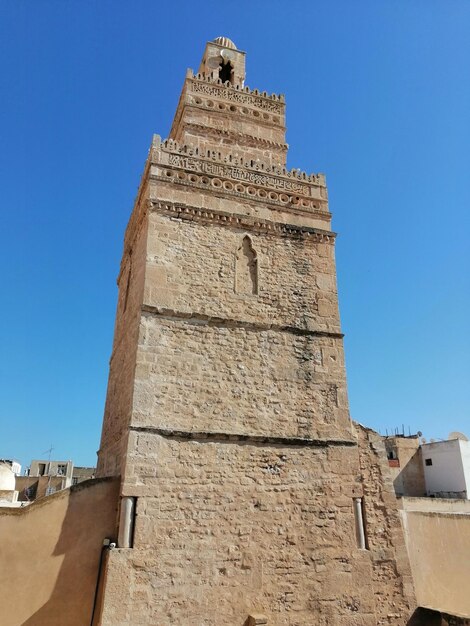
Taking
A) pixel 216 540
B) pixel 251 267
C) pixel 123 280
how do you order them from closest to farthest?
1. pixel 216 540
2. pixel 251 267
3. pixel 123 280

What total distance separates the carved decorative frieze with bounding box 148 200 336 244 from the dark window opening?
537cm

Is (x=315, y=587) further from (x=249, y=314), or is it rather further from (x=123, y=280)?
(x=123, y=280)

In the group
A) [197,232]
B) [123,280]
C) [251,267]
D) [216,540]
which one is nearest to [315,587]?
[216,540]

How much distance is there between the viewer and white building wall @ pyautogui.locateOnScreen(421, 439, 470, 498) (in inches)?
964

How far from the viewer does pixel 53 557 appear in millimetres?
6422

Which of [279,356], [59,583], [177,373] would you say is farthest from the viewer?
[279,356]

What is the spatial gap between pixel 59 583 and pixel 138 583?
1.04 meters

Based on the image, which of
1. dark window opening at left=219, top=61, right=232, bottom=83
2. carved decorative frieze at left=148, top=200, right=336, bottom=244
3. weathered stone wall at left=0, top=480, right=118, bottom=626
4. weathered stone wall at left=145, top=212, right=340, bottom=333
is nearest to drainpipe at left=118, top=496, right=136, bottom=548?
weathered stone wall at left=0, top=480, right=118, bottom=626

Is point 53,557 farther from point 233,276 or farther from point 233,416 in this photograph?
point 233,276

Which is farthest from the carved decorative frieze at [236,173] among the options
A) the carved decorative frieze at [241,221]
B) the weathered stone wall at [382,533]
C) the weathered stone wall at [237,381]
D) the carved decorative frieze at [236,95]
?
the weathered stone wall at [382,533]

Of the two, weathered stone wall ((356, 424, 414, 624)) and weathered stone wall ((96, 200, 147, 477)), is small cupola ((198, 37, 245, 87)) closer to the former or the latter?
weathered stone wall ((96, 200, 147, 477))

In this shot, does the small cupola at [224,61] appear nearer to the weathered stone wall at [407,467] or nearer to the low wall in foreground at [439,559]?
the low wall in foreground at [439,559]

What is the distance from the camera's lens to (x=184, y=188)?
9.03 metres

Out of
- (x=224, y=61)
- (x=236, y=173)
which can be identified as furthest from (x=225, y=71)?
(x=236, y=173)
